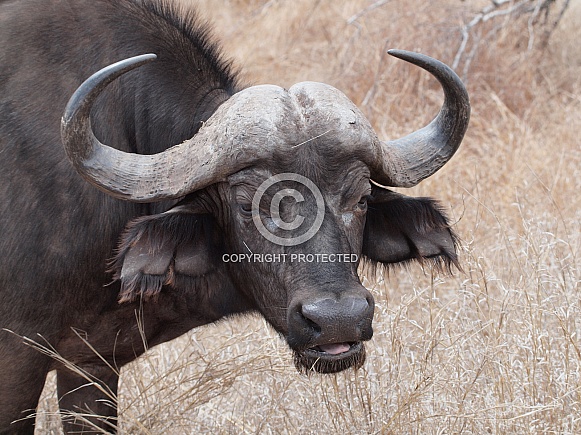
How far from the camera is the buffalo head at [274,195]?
316 centimetres

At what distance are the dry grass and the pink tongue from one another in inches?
28.0

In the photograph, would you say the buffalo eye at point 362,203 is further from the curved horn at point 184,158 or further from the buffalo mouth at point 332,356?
the buffalo mouth at point 332,356

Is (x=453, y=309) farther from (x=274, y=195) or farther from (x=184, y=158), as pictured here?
(x=184, y=158)

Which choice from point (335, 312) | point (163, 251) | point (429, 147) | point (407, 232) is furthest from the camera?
point (407, 232)

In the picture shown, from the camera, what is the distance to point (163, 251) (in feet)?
11.5

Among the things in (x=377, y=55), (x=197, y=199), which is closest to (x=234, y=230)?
(x=197, y=199)

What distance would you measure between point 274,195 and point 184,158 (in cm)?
40

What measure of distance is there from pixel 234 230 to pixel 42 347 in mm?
927

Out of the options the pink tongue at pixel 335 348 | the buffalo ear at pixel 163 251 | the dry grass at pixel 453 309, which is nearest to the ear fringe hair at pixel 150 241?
the buffalo ear at pixel 163 251

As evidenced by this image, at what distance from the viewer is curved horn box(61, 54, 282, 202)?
327cm

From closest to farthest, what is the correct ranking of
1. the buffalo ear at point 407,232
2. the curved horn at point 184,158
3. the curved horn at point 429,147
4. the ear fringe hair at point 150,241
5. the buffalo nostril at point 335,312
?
the buffalo nostril at point 335,312 < the curved horn at point 184,158 < the ear fringe hair at point 150,241 < the curved horn at point 429,147 < the buffalo ear at point 407,232

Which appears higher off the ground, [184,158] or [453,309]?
[184,158]

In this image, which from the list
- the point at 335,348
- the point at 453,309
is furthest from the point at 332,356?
the point at 453,309

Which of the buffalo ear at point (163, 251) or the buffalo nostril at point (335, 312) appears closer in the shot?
the buffalo nostril at point (335, 312)
